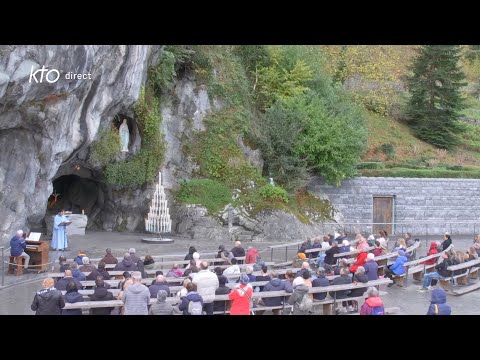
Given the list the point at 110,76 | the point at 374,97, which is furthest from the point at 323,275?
the point at 374,97

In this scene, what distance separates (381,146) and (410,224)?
5779 millimetres

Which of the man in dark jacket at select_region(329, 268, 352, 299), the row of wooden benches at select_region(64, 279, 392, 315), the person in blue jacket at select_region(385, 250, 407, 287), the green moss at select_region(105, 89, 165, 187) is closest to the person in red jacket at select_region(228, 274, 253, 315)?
the row of wooden benches at select_region(64, 279, 392, 315)

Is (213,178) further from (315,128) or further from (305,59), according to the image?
(305,59)

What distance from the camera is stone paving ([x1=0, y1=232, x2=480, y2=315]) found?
47.5 ft

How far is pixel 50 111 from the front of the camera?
19.6 metres

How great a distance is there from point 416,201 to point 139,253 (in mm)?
14469

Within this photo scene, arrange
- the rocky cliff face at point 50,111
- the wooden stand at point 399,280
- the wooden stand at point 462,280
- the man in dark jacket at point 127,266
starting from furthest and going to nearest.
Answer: the wooden stand at point 462,280 < the rocky cliff face at point 50,111 < the wooden stand at point 399,280 < the man in dark jacket at point 127,266

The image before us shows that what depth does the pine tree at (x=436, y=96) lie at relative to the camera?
35.9 meters

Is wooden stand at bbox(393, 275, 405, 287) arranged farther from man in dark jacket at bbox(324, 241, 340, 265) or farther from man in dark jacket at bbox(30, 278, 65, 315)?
man in dark jacket at bbox(30, 278, 65, 315)

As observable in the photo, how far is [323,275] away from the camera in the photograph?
13.6 metres

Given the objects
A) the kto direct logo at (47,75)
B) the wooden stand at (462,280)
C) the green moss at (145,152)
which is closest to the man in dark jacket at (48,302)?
the kto direct logo at (47,75)

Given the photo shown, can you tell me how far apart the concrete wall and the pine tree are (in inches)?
221

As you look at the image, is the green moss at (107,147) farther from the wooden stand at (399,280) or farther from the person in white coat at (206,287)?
the person in white coat at (206,287)

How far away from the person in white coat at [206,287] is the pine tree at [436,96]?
26125 mm
